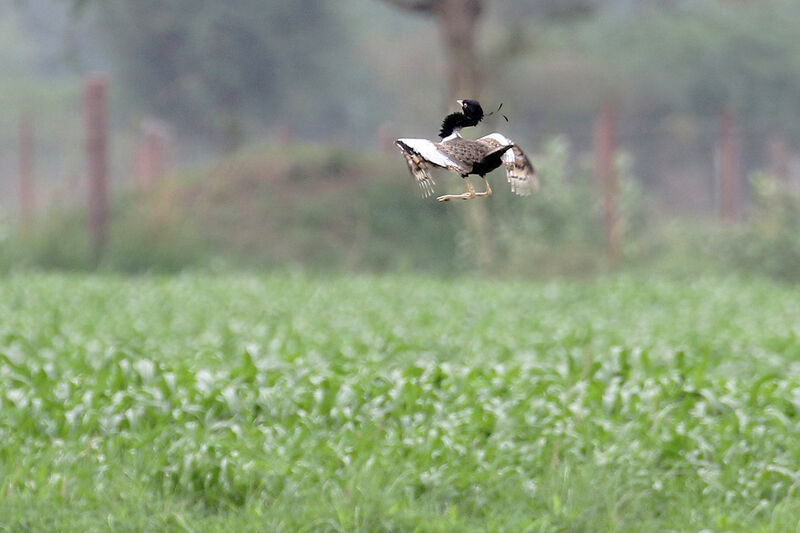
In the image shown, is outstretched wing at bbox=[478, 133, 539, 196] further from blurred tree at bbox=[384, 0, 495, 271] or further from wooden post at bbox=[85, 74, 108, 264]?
wooden post at bbox=[85, 74, 108, 264]

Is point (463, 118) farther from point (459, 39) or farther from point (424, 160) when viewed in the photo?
point (459, 39)

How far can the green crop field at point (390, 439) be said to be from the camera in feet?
18.0

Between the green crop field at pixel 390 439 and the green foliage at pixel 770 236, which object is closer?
the green crop field at pixel 390 439

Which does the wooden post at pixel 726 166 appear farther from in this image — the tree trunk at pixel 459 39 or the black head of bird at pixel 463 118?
the black head of bird at pixel 463 118

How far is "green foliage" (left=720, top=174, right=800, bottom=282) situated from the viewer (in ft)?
57.3

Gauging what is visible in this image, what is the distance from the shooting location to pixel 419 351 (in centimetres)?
978

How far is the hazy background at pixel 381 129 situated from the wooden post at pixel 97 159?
222mm

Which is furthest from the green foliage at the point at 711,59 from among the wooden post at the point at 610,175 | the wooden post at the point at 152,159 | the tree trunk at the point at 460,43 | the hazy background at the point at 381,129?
the tree trunk at the point at 460,43

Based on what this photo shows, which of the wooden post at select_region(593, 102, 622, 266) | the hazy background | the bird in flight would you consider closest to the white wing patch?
the bird in flight

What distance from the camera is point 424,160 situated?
5.54ft

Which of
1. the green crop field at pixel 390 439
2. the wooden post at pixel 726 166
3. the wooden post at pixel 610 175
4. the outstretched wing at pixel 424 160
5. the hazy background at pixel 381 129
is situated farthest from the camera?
the wooden post at pixel 726 166

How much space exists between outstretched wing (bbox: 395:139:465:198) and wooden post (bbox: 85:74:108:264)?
53.4 feet

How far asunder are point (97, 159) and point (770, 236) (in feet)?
30.9

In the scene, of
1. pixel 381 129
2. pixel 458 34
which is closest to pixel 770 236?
pixel 458 34
